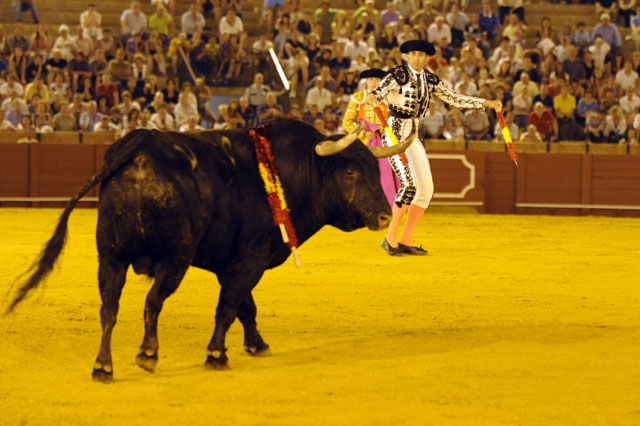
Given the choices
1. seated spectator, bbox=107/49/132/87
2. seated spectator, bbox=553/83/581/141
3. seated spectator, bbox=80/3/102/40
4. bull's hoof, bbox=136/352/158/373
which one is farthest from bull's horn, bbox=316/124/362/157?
seated spectator, bbox=80/3/102/40

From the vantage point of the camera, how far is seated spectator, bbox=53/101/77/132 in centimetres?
1465

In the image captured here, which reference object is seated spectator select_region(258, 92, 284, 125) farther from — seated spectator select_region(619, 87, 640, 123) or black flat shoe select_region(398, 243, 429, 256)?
black flat shoe select_region(398, 243, 429, 256)

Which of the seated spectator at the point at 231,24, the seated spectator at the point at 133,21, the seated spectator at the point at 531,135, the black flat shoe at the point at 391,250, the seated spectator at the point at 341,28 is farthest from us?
the seated spectator at the point at 341,28

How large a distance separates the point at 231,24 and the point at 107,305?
42.5ft

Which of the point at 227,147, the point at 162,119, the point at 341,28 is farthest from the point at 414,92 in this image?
the point at 341,28

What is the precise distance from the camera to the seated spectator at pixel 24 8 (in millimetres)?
16812

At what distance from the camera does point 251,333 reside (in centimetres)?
511

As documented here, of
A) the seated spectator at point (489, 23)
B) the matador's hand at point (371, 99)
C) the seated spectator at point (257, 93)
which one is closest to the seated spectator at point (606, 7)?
the seated spectator at point (489, 23)

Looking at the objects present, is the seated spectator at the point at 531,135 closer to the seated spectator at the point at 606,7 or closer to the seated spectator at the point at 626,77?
the seated spectator at the point at 626,77

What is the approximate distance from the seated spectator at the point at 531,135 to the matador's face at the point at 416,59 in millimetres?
7267

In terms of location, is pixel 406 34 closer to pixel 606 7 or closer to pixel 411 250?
pixel 606 7

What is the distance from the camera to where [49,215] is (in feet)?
44.3

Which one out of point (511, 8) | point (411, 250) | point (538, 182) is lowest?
point (538, 182)

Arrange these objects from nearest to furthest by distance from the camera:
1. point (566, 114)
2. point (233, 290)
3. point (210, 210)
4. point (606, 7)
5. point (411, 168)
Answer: point (210, 210) → point (233, 290) → point (411, 168) → point (566, 114) → point (606, 7)
